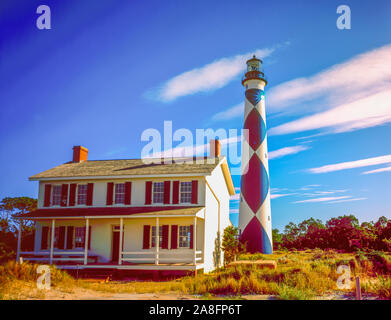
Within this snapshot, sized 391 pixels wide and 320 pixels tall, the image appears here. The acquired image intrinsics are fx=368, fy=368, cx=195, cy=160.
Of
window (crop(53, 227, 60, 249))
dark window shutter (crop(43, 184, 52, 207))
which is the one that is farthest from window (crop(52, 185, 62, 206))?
window (crop(53, 227, 60, 249))

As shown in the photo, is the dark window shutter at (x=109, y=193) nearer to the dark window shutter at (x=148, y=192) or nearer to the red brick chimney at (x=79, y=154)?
the dark window shutter at (x=148, y=192)

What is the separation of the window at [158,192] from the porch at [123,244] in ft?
3.74

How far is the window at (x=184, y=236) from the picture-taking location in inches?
783

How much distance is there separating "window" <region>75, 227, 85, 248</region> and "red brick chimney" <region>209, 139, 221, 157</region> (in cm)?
914

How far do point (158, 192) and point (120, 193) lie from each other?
92.2 inches

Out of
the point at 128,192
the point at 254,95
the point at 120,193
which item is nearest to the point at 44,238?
the point at 120,193

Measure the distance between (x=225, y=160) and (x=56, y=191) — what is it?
1074cm

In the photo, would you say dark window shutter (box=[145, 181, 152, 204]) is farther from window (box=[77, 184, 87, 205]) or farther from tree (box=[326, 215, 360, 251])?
tree (box=[326, 215, 360, 251])

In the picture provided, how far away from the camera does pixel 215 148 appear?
933 inches

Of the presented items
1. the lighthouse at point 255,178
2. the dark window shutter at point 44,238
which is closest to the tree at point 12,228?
the dark window shutter at point 44,238

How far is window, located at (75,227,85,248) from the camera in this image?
21078mm

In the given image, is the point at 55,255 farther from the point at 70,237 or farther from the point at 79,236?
the point at 79,236
